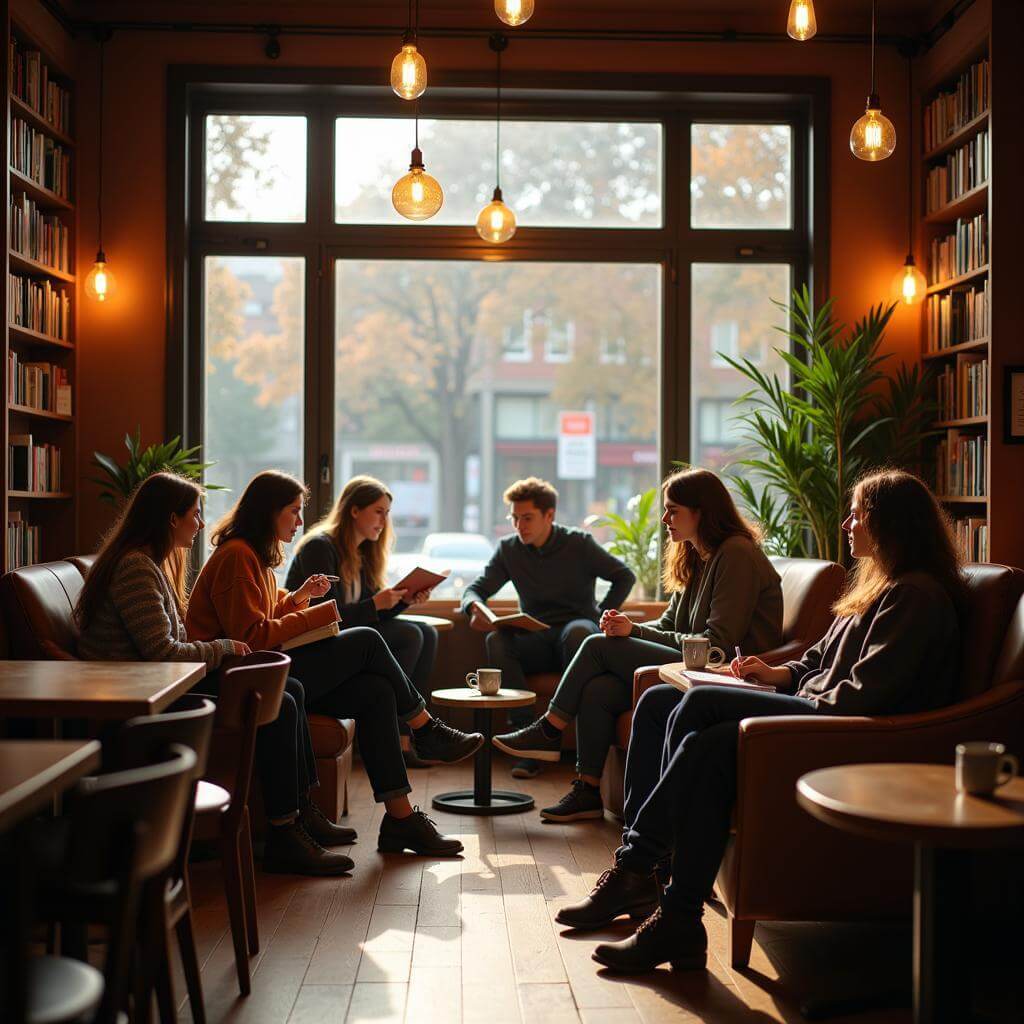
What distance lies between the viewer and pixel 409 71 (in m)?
3.75

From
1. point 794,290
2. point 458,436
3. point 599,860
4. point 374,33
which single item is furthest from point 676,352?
point 599,860

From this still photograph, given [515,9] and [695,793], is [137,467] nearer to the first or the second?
[515,9]

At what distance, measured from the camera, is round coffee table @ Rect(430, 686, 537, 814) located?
4.68 meters

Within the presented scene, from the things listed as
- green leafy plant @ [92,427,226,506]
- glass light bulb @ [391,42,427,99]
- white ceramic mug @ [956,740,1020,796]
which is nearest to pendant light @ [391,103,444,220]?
glass light bulb @ [391,42,427,99]

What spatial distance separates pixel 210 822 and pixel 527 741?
2159mm

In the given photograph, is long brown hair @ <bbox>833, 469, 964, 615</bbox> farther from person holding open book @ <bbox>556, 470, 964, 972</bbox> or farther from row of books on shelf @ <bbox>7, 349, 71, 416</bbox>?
row of books on shelf @ <bbox>7, 349, 71, 416</bbox>

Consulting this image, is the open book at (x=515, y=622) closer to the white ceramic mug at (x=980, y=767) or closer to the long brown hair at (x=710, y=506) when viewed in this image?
the long brown hair at (x=710, y=506)

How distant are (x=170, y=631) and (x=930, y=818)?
7.80ft

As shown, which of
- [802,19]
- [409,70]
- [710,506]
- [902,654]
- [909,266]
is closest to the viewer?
[902,654]

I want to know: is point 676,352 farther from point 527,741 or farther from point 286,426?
point 527,741

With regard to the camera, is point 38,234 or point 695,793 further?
point 38,234

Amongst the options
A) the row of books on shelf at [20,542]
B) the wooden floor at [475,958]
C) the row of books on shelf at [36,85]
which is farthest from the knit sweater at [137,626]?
the row of books on shelf at [36,85]

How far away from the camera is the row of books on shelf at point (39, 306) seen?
5453 millimetres

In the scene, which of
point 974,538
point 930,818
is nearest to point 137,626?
point 930,818
